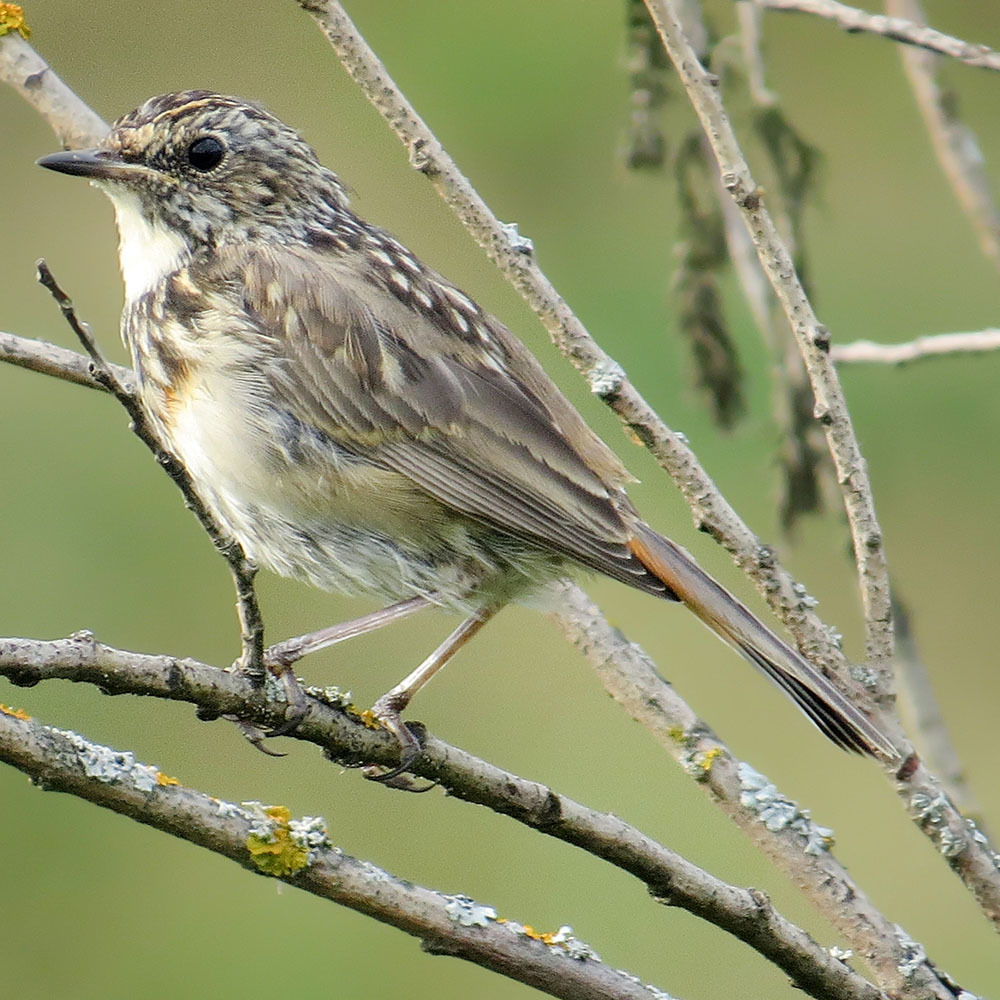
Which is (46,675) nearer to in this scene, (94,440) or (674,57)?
(674,57)

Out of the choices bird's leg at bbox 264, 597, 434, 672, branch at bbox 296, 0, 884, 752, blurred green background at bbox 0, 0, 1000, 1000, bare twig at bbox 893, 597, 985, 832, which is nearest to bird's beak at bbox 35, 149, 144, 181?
branch at bbox 296, 0, 884, 752

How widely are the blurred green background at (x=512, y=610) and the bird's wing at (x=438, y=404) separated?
1648mm

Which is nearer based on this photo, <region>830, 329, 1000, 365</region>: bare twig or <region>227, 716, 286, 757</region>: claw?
<region>227, 716, 286, 757</region>: claw

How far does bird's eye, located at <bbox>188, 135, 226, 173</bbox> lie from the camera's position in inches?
175

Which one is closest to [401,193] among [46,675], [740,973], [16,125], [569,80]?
[569,80]

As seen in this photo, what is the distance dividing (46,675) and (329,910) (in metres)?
4.68

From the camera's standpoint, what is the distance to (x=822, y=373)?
10.7 feet

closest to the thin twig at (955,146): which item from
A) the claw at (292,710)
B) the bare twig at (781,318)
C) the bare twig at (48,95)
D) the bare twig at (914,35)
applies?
the bare twig at (781,318)

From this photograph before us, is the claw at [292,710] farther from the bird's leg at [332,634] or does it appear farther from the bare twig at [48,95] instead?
the bare twig at [48,95]

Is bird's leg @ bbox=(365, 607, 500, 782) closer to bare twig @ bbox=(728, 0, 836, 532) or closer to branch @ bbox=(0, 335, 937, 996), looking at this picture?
branch @ bbox=(0, 335, 937, 996)

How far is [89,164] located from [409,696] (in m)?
1.56

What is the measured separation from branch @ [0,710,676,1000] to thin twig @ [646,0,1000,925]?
430 millimetres

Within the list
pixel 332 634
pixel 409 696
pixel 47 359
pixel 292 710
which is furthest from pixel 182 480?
pixel 47 359

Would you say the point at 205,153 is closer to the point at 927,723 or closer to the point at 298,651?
the point at 298,651
